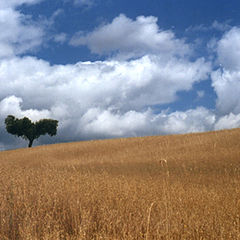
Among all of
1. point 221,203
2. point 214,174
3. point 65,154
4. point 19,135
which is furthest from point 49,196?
point 19,135

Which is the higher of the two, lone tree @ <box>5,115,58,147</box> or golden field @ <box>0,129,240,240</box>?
lone tree @ <box>5,115,58,147</box>

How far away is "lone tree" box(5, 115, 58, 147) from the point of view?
161 feet

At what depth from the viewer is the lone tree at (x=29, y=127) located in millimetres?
49031

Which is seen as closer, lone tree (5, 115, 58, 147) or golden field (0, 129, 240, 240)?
golden field (0, 129, 240, 240)

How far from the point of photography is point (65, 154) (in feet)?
89.9

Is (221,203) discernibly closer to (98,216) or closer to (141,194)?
(141,194)

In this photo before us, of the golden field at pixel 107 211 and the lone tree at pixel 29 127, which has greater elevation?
the lone tree at pixel 29 127

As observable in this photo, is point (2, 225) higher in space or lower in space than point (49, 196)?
lower

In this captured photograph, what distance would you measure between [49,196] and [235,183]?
6.45m

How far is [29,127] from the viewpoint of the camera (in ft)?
164

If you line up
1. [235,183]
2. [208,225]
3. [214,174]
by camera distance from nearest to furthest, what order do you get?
[208,225] → [235,183] → [214,174]

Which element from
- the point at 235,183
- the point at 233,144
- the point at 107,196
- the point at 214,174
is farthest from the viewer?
the point at 233,144

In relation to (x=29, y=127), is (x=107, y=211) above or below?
below

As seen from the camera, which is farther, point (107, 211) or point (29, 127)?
point (29, 127)
